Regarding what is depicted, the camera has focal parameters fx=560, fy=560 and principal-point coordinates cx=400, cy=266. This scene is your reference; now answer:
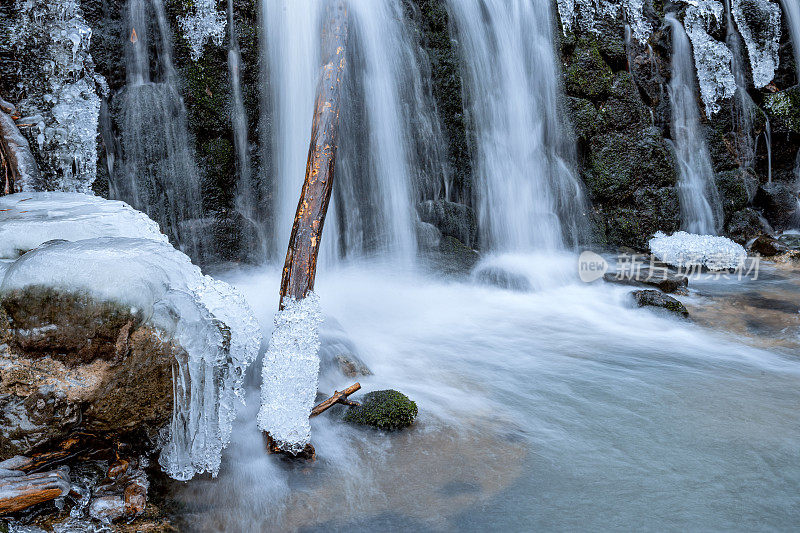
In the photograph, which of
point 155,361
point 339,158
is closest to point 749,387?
point 155,361

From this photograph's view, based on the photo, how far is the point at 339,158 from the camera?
6672 mm

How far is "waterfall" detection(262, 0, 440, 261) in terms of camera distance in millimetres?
6277

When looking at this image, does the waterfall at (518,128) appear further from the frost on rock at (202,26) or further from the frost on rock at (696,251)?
the frost on rock at (202,26)

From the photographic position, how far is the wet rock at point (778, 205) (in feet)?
31.0

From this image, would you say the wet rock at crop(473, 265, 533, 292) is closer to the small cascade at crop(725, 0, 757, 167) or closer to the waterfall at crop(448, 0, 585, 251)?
the waterfall at crop(448, 0, 585, 251)

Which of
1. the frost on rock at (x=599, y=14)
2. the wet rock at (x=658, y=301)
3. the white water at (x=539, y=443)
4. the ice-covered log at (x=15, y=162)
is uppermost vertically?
the frost on rock at (x=599, y=14)

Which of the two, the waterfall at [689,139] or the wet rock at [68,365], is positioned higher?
the waterfall at [689,139]

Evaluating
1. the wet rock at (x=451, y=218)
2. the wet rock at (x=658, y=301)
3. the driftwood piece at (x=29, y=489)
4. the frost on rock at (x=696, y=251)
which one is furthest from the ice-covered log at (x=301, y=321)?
the frost on rock at (x=696, y=251)

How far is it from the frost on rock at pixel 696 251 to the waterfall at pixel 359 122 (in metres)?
3.56

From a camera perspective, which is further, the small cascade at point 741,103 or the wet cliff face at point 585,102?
the small cascade at point 741,103

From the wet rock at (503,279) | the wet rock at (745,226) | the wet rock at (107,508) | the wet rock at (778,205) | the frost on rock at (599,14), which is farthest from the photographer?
the wet rock at (778,205)

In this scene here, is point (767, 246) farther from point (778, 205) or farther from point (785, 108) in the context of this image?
point (785, 108)

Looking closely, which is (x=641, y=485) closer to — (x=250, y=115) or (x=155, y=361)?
(x=155, y=361)

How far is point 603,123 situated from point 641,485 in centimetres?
650
